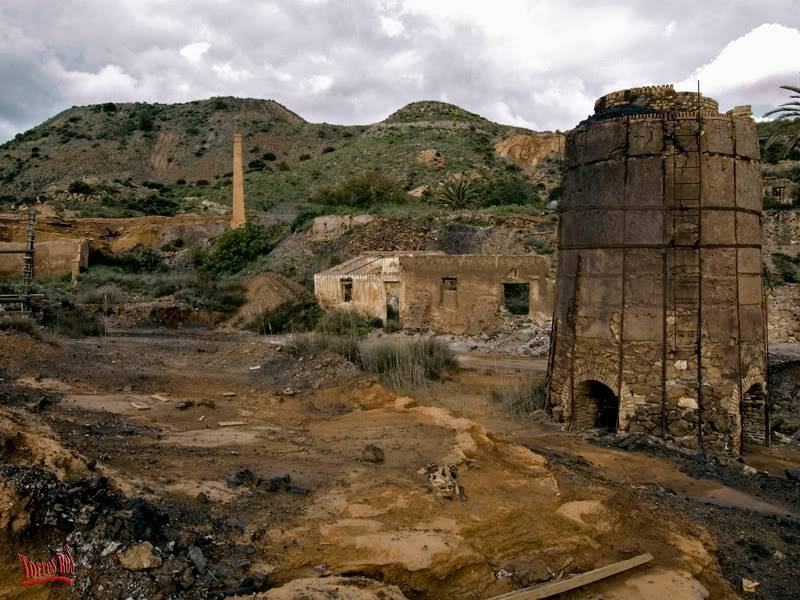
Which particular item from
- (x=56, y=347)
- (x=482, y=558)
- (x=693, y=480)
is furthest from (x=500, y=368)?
(x=482, y=558)

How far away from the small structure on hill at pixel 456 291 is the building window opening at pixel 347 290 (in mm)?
1127

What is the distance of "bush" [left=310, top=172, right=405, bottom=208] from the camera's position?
40.1 m

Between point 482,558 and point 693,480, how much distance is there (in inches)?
179

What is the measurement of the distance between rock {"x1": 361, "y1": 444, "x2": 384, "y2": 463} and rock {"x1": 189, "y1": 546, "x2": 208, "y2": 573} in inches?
119

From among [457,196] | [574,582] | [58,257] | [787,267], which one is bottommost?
[574,582]

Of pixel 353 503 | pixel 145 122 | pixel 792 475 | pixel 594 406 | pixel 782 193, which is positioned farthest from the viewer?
pixel 145 122

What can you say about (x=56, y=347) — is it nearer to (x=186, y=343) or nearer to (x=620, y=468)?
→ (x=186, y=343)

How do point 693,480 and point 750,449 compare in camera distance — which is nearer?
point 693,480

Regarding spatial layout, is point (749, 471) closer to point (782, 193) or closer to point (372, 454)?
point (372, 454)

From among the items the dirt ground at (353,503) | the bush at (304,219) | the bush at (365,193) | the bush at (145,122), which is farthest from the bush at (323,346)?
the bush at (145,122)

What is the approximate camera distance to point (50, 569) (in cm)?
409

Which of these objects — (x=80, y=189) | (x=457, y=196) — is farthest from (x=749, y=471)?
(x=80, y=189)

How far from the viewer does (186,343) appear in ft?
59.3

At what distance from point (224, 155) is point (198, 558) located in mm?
68741
